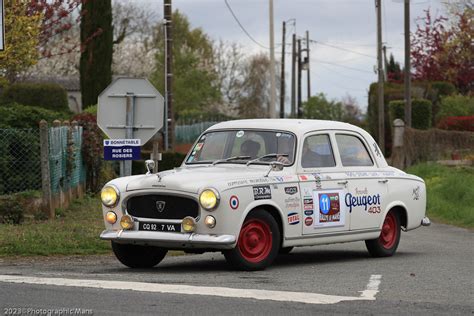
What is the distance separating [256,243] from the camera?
13.1 meters

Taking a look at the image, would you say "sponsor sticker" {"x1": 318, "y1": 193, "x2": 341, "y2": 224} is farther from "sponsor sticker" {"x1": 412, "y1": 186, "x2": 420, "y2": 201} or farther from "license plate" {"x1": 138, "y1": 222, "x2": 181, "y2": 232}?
"license plate" {"x1": 138, "y1": 222, "x2": 181, "y2": 232}

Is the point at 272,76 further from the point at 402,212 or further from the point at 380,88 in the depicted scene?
the point at 402,212

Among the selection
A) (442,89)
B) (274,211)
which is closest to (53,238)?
(274,211)

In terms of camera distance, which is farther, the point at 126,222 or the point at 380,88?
the point at 380,88

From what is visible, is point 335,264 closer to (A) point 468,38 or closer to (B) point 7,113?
(B) point 7,113

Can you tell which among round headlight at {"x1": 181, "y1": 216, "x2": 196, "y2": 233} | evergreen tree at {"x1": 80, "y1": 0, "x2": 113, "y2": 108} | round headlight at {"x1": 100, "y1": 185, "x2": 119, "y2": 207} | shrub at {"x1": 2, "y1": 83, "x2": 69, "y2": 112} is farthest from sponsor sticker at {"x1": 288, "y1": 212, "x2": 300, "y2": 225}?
shrub at {"x1": 2, "y1": 83, "x2": 69, "y2": 112}

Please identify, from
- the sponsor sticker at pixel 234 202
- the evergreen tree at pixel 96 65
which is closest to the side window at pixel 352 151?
the sponsor sticker at pixel 234 202

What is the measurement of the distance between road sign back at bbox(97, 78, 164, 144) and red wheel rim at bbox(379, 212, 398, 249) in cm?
361

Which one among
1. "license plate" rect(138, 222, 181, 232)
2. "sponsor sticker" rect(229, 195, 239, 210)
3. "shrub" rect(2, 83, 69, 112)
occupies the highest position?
"shrub" rect(2, 83, 69, 112)

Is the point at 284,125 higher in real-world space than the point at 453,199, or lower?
higher

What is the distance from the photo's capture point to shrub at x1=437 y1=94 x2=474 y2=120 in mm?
52500

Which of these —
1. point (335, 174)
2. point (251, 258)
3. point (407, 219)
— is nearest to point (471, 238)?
point (407, 219)

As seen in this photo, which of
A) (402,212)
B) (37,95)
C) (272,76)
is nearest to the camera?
(402,212)

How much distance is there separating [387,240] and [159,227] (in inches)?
150
